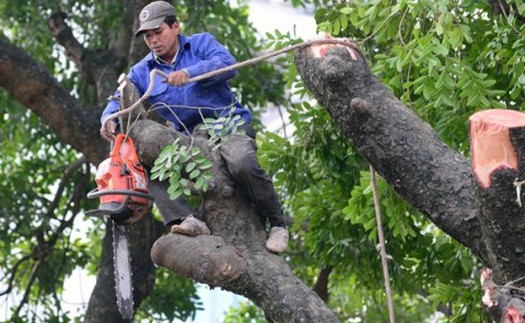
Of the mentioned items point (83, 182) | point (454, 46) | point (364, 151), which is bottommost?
point (364, 151)

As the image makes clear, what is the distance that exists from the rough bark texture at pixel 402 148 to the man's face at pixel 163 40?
1218mm

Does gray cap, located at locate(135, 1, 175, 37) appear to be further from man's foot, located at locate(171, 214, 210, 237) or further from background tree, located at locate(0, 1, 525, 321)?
background tree, located at locate(0, 1, 525, 321)

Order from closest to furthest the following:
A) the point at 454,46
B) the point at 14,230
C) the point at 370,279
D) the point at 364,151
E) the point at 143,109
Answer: the point at 364,151 < the point at 143,109 < the point at 454,46 < the point at 370,279 < the point at 14,230

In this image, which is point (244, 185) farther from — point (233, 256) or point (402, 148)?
point (402, 148)

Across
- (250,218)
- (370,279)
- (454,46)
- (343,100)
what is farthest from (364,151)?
(370,279)

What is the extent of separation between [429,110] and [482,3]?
2.30ft

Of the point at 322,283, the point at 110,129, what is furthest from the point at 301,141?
the point at 110,129

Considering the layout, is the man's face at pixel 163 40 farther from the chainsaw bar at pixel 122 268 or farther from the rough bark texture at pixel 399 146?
the rough bark texture at pixel 399 146

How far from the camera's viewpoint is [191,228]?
19.1ft

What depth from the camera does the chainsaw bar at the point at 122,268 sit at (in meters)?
6.25

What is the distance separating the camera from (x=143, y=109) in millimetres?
6273

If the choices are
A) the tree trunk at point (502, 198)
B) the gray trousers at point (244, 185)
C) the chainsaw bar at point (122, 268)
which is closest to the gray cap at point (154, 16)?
the gray trousers at point (244, 185)

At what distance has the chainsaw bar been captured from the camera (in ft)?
20.5

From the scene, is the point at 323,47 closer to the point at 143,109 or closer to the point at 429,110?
the point at 143,109
